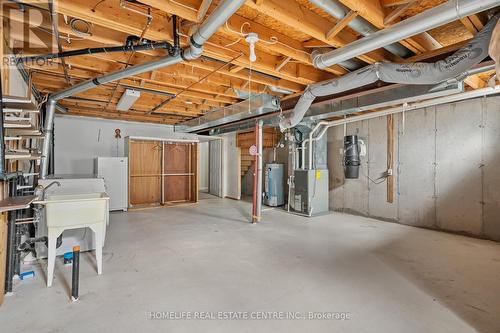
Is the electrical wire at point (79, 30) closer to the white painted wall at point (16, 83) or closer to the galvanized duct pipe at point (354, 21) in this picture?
the white painted wall at point (16, 83)

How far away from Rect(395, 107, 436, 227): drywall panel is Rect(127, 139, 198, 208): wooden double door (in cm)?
483

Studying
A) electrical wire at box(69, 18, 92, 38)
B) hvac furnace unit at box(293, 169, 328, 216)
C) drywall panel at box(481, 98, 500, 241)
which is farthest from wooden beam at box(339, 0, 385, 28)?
hvac furnace unit at box(293, 169, 328, 216)

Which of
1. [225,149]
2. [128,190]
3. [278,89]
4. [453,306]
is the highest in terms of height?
[278,89]

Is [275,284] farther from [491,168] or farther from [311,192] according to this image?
[491,168]

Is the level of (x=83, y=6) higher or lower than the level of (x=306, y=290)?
higher

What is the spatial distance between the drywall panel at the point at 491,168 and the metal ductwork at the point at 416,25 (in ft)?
10.1

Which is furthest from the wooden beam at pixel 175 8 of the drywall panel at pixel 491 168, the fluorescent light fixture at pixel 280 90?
the drywall panel at pixel 491 168

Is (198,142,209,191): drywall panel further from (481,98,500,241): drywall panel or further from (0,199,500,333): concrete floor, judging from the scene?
(481,98,500,241): drywall panel

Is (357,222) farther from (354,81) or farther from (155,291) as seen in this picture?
(155,291)

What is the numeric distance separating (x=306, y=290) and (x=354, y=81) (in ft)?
7.49

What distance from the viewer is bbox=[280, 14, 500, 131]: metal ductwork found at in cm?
197

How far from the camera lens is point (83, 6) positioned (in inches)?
76.3

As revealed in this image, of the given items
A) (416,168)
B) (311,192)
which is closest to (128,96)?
(311,192)

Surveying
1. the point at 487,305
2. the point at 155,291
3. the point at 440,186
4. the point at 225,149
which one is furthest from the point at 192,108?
the point at 487,305
